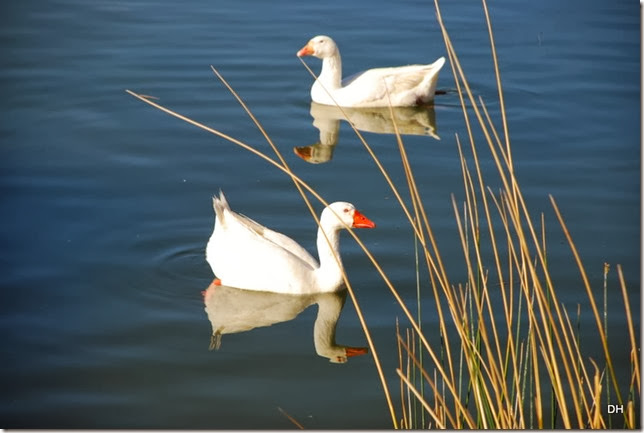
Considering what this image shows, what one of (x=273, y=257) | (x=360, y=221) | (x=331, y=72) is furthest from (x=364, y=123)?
(x=273, y=257)

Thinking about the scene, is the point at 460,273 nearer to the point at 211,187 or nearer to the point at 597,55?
the point at 211,187

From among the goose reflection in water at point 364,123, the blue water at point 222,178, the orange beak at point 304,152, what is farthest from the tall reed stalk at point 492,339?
the orange beak at point 304,152

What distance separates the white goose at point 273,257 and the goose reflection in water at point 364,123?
207 centimetres

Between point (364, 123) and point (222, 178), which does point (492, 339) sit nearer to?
point (222, 178)

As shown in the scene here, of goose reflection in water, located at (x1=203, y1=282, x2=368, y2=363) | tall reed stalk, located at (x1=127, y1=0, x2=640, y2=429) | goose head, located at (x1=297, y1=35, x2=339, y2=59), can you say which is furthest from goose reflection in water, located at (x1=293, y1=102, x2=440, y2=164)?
goose reflection in water, located at (x1=203, y1=282, x2=368, y2=363)

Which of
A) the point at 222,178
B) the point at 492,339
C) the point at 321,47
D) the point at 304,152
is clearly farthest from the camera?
the point at 321,47

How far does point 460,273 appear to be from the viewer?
5977 millimetres

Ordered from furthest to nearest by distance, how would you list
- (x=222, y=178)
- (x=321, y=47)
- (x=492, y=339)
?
(x=321, y=47) < (x=222, y=178) < (x=492, y=339)

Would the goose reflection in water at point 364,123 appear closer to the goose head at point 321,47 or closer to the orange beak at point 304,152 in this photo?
the orange beak at point 304,152

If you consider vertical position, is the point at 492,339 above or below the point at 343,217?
below

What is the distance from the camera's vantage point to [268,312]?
5848 mm

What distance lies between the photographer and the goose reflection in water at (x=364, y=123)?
325 inches

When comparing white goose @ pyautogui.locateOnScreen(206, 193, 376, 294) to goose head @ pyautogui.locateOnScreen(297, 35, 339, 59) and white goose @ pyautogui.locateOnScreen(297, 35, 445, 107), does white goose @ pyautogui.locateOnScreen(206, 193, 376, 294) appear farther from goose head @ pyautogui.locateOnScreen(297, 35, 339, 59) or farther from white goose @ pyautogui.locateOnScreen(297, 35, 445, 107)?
goose head @ pyautogui.locateOnScreen(297, 35, 339, 59)

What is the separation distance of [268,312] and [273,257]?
309 millimetres
